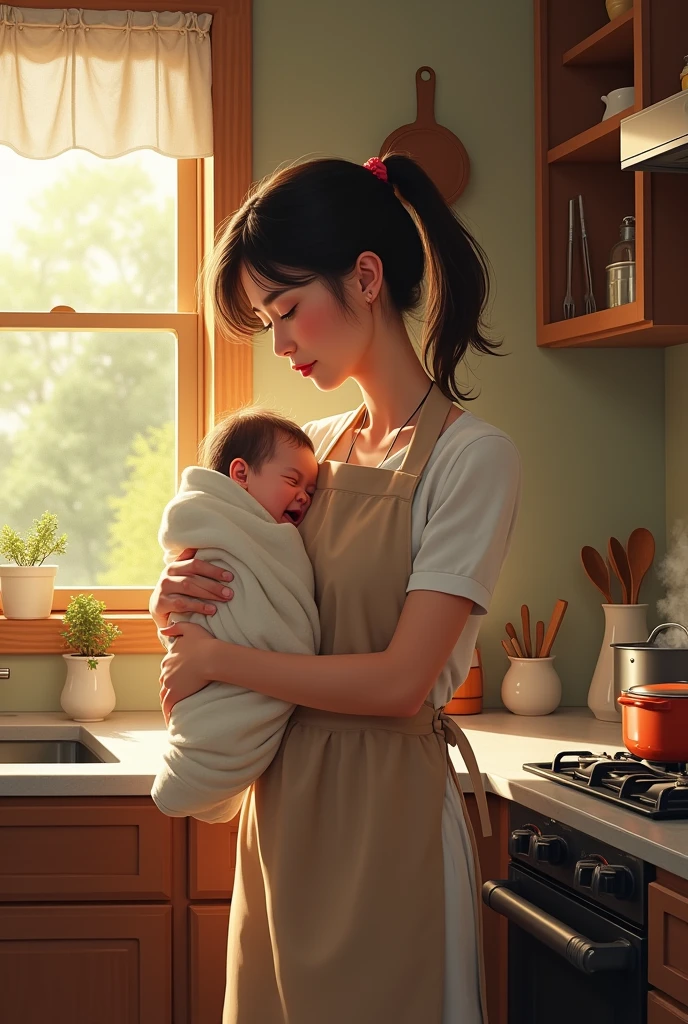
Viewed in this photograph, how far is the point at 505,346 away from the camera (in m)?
2.88

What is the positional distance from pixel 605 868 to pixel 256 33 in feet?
6.95

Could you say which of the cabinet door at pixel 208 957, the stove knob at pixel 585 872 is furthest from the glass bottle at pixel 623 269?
the cabinet door at pixel 208 957

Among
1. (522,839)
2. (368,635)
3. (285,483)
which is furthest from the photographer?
(522,839)

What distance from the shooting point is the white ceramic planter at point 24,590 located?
2727 millimetres

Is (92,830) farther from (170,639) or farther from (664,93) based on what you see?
(664,93)

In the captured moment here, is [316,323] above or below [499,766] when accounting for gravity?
above

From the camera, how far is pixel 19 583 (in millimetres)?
2727

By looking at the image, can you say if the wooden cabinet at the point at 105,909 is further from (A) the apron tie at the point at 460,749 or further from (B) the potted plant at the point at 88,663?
(B) the potted plant at the point at 88,663

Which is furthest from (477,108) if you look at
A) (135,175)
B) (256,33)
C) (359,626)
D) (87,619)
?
(359,626)

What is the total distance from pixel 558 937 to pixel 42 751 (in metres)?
1.34

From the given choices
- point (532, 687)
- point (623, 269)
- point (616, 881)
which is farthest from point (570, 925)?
point (623, 269)

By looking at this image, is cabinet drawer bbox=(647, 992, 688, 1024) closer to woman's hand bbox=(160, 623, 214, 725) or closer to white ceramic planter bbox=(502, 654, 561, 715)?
woman's hand bbox=(160, 623, 214, 725)

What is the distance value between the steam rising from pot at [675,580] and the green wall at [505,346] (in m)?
0.05

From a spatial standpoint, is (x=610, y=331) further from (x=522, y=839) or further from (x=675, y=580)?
(x=522, y=839)
